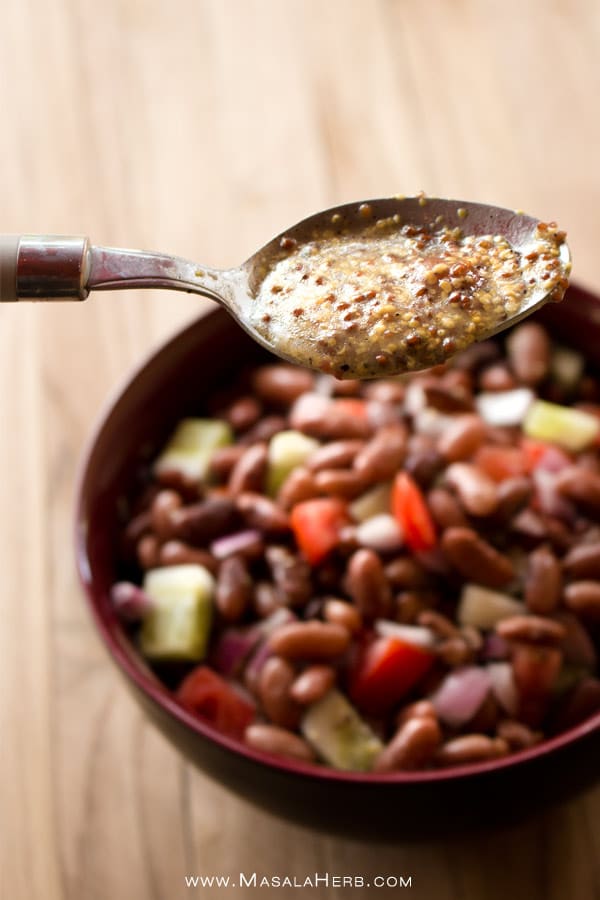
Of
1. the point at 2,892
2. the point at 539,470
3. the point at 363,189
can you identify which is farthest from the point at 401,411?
the point at 2,892

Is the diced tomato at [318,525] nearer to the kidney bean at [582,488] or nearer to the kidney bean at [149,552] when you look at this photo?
the kidney bean at [149,552]

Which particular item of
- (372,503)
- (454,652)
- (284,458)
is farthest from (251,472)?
(454,652)

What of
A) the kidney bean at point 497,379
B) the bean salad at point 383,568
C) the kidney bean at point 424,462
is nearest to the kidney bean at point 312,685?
the bean salad at point 383,568

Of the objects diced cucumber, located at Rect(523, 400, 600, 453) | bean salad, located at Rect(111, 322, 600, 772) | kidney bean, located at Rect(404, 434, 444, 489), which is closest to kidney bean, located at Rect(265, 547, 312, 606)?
bean salad, located at Rect(111, 322, 600, 772)

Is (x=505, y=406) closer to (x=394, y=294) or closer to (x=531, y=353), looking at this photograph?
(x=531, y=353)

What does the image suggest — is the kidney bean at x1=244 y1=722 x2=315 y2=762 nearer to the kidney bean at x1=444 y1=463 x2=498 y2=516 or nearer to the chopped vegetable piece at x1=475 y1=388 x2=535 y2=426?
the kidney bean at x1=444 y1=463 x2=498 y2=516
